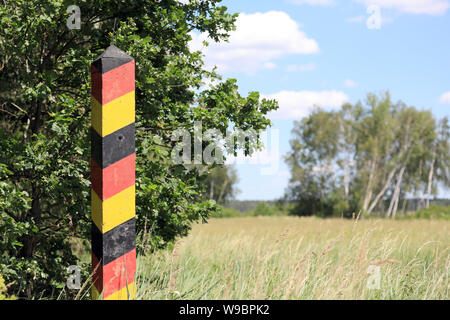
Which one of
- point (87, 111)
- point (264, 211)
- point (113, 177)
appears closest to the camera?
point (113, 177)

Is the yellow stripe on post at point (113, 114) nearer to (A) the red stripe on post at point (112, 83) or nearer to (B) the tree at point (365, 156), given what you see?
(A) the red stripe on post at point (112, 83)

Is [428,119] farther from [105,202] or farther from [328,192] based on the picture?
[105,202]

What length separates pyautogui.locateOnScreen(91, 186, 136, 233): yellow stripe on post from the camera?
3664mm

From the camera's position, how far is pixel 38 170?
609cm

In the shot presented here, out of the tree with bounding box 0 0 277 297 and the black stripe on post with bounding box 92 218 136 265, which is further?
the tree with bounding box 0 0 277 297

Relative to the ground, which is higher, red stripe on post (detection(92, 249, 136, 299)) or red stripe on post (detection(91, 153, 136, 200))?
A: red stripe on post (detection(91, 153, 136, 200))

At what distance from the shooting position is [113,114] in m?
3.70

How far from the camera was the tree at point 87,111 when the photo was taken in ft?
19.5

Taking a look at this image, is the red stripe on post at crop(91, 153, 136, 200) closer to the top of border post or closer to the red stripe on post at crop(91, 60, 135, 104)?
the red stripe on post at crop(91, 60, 135, 104)


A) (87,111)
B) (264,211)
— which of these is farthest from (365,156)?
(87,111)

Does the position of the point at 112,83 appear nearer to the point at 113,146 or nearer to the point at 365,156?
the point at 113,146

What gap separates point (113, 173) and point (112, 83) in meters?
0.72

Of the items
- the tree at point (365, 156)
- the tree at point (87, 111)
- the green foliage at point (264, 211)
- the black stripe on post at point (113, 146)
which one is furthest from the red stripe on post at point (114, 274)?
the green foliage at point (264, 211)

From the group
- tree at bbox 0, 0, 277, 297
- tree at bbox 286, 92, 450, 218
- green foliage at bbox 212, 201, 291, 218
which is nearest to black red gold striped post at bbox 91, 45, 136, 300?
tree at bbox 0, 0, 277, 297
